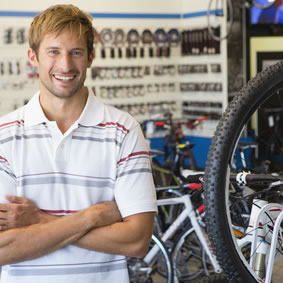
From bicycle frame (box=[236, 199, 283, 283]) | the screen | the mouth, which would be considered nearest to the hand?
the mouth

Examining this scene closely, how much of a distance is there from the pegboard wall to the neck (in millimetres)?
5434

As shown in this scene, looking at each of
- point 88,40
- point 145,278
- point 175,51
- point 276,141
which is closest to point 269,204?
point 88,40

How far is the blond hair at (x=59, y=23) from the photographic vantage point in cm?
169

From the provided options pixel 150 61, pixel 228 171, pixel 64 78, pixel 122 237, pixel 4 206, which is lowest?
pixel 122 237

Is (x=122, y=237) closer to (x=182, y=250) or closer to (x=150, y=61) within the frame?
(x=182, y=250)

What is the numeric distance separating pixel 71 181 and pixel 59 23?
48 centimetres

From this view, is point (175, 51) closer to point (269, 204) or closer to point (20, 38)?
point (20, 38)

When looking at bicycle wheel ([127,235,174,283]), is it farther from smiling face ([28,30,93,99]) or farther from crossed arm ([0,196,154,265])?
smiling face ([28,30,93,99])

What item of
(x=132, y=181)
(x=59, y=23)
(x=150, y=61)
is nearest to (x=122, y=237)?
(x=132, y=181)

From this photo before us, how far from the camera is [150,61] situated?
792 centimetres

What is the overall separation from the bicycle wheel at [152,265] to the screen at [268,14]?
15.5 feet

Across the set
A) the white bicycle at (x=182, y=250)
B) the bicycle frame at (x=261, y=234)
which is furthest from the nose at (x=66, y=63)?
the white bicycle at (x=182, y=250)

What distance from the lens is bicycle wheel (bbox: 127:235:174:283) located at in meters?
3.86

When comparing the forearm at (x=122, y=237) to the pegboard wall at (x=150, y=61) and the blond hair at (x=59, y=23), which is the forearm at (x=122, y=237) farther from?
the pegboard wall at (x=150, y=61)
